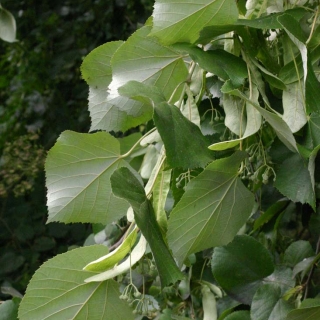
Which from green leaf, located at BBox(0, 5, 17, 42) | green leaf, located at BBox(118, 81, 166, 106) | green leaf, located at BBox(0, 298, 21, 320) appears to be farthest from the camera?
green leaf, located at BBox(0, 5, 17, 42)

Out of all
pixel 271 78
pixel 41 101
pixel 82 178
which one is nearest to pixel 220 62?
pixel 271 78

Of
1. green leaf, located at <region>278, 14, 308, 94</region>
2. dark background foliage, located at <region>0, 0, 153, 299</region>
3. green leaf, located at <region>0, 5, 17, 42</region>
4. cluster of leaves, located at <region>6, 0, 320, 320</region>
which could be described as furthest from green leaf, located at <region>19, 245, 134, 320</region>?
dark background foliage, located at <region>0, 0, 153, 299</region>

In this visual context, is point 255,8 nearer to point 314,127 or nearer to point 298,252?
point 314,127

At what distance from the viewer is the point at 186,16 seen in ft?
1.46

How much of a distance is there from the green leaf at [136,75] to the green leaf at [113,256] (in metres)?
0.11

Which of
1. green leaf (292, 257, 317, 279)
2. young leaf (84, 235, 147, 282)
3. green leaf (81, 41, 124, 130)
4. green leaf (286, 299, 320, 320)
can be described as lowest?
green leaf (292, 257, 317, 279)

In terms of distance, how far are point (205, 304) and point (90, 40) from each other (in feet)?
4.24

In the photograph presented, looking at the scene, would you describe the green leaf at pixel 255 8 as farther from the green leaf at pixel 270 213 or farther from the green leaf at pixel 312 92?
the green leaf at pixel 270 213

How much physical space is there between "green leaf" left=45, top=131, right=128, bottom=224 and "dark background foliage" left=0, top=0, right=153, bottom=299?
3.81 feet

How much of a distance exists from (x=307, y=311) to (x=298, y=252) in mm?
164

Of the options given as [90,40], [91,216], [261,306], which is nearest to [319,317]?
[261,306]

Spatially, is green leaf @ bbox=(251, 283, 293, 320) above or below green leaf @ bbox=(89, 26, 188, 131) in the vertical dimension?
below

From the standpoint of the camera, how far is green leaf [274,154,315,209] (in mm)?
492

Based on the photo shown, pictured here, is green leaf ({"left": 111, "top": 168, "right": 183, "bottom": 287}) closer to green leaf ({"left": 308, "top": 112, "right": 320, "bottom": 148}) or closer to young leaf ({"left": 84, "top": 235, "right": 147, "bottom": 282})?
young leaf ({"left": 84, "top": 235, "right": 147, "bottom": 282})
